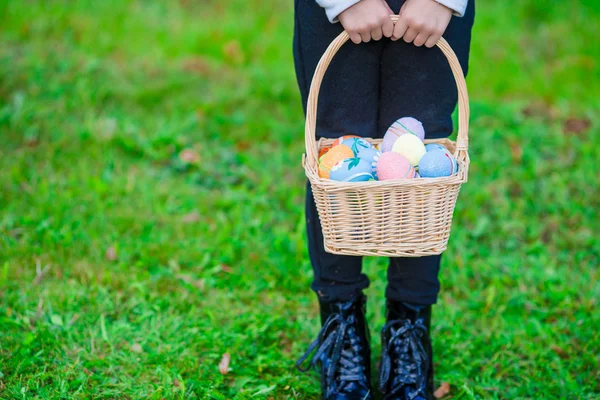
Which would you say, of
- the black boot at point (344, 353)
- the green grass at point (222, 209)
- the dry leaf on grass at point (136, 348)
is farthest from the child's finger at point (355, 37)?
the dry leaf on grass at point (136, 348)

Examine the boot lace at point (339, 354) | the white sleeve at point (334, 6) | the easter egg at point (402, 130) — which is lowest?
the boot lace at point (339, 354)

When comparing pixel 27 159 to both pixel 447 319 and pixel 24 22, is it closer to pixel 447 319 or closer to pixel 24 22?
pixel 24 22

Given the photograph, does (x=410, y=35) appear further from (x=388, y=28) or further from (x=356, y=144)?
(x=356, y=144)

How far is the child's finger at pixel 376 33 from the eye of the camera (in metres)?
1.46

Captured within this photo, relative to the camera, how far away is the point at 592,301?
232cm

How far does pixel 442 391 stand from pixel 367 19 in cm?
120

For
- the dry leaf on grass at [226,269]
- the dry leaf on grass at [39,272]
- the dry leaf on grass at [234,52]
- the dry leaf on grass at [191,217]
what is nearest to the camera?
the dry leaf on grass at [39,272]

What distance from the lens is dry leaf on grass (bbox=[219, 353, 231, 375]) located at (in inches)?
75.8

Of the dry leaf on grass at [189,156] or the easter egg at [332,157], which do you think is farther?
the dry leaf on grass at [189,156]

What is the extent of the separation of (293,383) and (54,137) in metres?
2.03

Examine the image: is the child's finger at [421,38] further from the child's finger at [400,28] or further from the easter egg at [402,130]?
the easter egg at [402,130]

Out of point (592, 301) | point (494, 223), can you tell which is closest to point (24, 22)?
point (494, 223)

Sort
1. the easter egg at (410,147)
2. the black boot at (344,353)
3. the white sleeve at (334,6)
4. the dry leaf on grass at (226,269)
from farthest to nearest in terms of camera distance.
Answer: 1. the dry leaf on grass at (226,269)
2. the black boot at (344,353)
3. the easter egg at (410,147)
4. the white sleeve at (334,6)

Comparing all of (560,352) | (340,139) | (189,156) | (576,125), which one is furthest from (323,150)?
(576,125)
